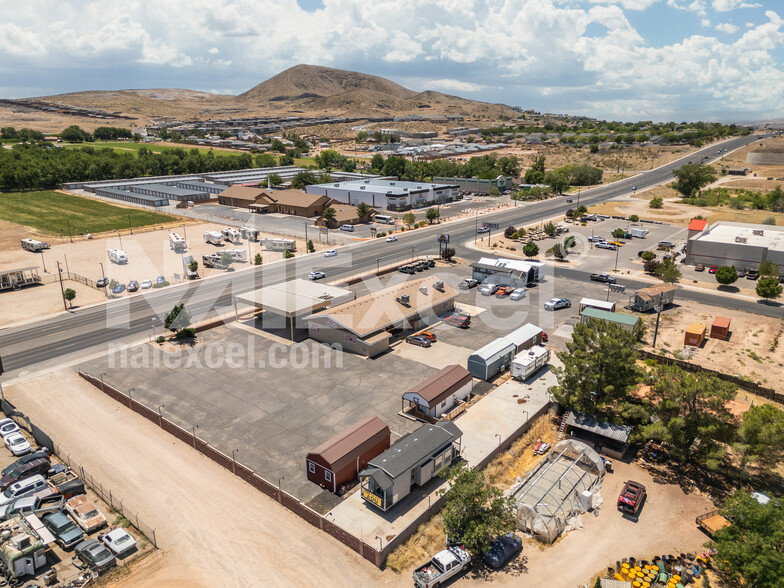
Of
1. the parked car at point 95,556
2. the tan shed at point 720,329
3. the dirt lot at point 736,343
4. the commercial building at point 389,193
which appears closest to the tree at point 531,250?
the dirt lot at point 736,343

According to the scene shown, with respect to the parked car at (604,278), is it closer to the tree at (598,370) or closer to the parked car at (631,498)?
the tree at (598,370)

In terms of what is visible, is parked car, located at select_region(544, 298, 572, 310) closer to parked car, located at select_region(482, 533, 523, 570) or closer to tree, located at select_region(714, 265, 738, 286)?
tree, located at select_region(714, 265, 738, 286)

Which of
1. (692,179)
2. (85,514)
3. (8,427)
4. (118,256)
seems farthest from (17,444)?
(692,179)

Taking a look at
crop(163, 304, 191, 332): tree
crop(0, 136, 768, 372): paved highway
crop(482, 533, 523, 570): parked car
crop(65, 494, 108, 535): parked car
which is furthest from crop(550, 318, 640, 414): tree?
crop(0, 136, 768, 372): paved highway

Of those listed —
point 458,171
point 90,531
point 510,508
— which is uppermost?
point 458,171

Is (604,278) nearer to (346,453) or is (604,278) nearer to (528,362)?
(528,362)

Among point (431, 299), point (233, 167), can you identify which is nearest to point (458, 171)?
point (233, 167)

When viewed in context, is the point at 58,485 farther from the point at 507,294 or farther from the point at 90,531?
the point at 507,294
